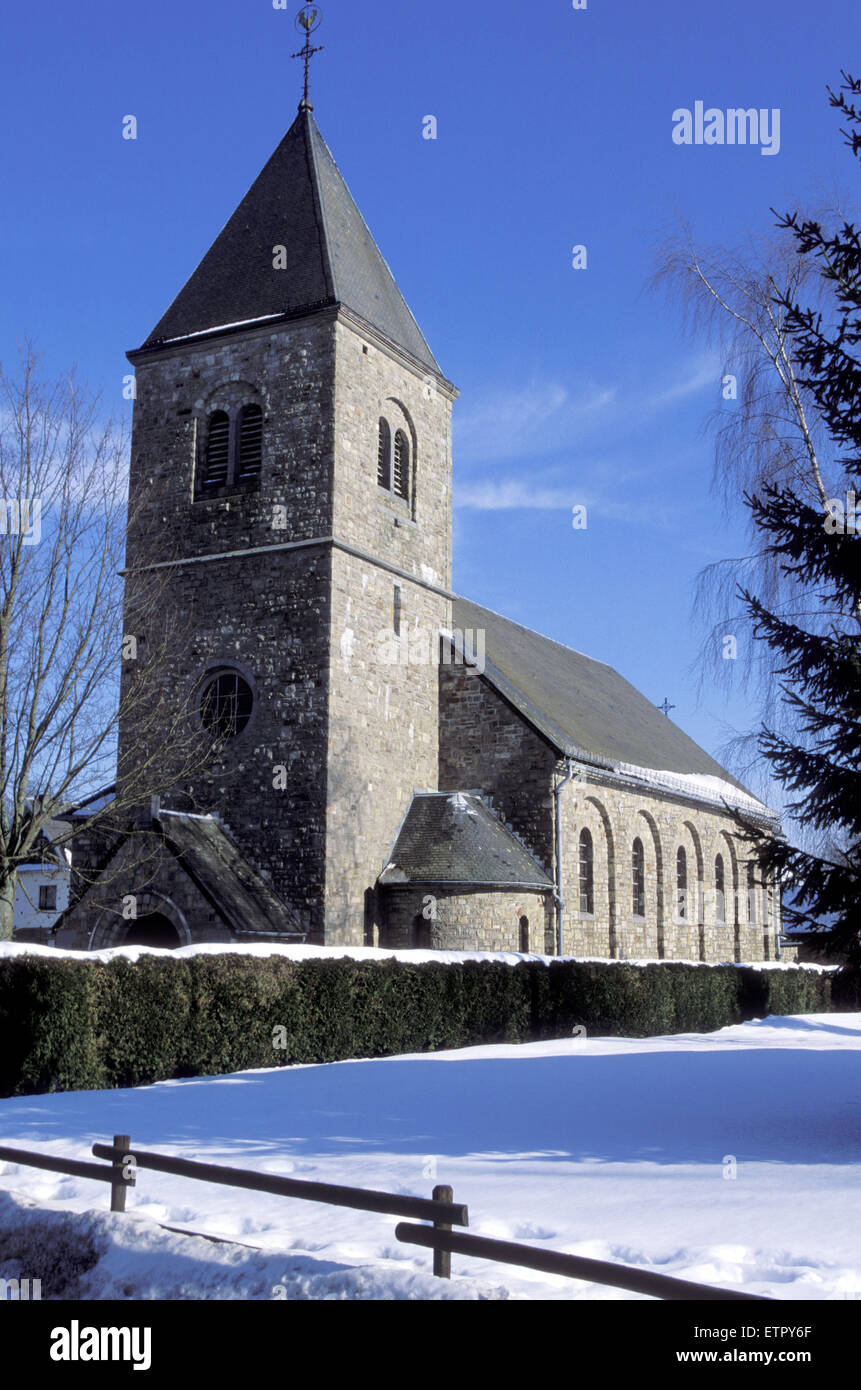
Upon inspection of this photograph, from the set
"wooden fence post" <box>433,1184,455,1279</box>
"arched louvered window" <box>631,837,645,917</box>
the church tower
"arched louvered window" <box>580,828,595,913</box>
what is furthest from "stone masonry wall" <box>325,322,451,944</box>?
"wooden fence post" <box>433,1184,455,1279</box>

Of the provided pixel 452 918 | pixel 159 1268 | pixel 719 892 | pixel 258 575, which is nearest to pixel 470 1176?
pixel 159 1268

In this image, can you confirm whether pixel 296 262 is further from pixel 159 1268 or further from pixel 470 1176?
pixel 159 1268

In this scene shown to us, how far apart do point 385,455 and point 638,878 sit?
12.5 m

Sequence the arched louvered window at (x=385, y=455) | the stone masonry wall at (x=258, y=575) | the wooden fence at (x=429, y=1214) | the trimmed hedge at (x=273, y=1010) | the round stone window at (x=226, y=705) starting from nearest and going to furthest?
1. the wooden fence at (x=429, y=1214)
2. the trimmed hedge at (x=273, y=1010)
3. the stone masonry wall at (x=258, y=575)
4. the round stone window at (x=226, y=705)
5. the arched louvered window at (x=385, y=455)

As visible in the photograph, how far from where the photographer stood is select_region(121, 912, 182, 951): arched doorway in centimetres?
2311

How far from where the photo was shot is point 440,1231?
6062 mm

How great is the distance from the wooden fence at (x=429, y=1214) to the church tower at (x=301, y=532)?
15.5 meters

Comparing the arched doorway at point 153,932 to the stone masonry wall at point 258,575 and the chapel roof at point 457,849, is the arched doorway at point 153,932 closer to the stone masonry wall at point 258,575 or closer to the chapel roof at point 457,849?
the stone masonry wall at point 258,575

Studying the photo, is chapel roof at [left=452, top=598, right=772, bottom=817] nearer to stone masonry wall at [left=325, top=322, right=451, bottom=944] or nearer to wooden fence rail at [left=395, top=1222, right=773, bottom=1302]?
stone masonry wall at [left=325, top=322, right=451, bottom=944]

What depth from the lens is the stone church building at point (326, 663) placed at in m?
23.9

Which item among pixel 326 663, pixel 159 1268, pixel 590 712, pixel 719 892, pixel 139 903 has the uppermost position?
pixel 590 712

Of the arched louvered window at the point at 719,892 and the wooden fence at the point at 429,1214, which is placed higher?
the arched louvered window at the point at 719,892

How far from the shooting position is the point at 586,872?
94.5ft

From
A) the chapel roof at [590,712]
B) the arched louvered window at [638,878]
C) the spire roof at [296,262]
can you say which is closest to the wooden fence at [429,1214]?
the chapel roof at [590,712]
